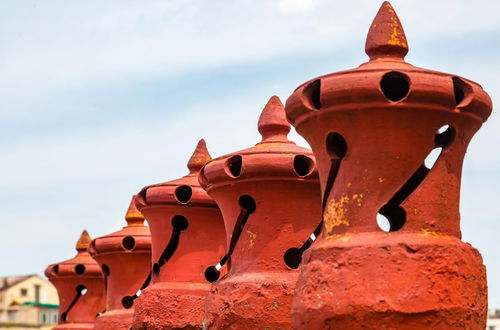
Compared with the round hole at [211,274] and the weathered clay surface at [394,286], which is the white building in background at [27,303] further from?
the weathered clay surface at [394,286]

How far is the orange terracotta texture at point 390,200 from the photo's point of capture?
7121 millimetres

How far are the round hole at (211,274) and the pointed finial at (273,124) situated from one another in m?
1.78

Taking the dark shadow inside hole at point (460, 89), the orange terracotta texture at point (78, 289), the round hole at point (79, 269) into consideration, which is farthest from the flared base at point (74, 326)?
the dark shadow inside hole at point (460, 89)

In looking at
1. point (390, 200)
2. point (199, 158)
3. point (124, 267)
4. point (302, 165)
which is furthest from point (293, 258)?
point (124, 267)

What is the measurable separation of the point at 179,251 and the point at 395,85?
452cm

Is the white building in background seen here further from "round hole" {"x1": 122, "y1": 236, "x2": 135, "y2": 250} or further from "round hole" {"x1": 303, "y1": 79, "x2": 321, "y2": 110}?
→ "round hole" {"x1": 303, "y1": 79, "x2": 321, "y2": 110}

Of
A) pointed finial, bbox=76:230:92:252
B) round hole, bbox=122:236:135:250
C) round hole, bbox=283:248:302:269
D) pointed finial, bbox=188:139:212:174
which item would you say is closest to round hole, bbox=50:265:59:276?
pointed finial, bbox=76:230:92:252

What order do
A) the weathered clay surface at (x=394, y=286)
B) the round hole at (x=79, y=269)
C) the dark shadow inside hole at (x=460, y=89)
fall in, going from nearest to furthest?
the weathered clay surface at (x=394, y=286), the dark shadow inside hole at (x=460, y=89), the round hole at (x=79, y=269)

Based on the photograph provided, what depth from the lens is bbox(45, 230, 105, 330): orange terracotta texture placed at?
16.4 meters

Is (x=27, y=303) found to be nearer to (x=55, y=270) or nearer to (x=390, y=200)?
(x=55, y=270)

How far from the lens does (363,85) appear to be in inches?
293

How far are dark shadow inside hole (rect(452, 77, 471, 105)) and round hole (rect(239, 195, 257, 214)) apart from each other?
101 inches

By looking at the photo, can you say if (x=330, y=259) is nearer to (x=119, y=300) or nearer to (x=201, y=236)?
(x=201, y=236)

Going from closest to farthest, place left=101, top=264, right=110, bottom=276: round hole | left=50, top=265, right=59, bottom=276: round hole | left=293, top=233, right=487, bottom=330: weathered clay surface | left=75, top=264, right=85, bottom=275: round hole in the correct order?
left=293, top=233, right=487, bottom=330: weathered clay surface
left=101, top=264, right=110, bottom=276: round hole
left=75, top=264, right=85, bottom=275: round hole
left=50, top=265, right=59, bottom=276: round hole
